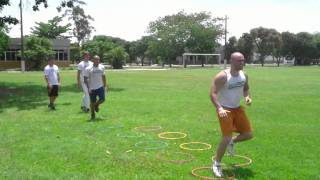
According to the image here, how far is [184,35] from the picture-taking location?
93.9m

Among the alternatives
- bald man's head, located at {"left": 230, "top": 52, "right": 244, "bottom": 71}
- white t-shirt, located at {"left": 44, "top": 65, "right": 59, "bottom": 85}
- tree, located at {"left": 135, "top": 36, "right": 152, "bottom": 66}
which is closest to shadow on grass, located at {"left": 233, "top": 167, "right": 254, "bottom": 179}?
bald man's head, located at {"left": 230, "top": 52, "right": 244, "bottom": 71}

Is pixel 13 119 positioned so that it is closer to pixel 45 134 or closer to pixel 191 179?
pixel 45 134

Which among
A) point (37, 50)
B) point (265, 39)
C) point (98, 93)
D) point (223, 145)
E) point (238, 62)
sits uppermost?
point (265, 39)

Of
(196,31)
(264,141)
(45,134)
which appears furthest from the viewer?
(196,31)

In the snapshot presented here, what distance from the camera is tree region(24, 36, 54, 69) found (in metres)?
65.1

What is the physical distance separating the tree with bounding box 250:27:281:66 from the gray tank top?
336 ft

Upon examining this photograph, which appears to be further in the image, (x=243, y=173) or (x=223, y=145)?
(x=243, y=173)

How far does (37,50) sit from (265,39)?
60.0 meters

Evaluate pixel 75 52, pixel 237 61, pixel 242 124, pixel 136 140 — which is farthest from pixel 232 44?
pixel 237 61

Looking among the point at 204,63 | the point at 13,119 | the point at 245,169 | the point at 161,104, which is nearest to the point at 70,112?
the point at 13,119

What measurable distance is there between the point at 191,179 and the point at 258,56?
116m

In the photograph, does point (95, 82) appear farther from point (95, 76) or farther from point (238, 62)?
point (238, 62)

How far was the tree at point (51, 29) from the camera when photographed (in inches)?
3310

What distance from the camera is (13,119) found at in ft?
48.3
